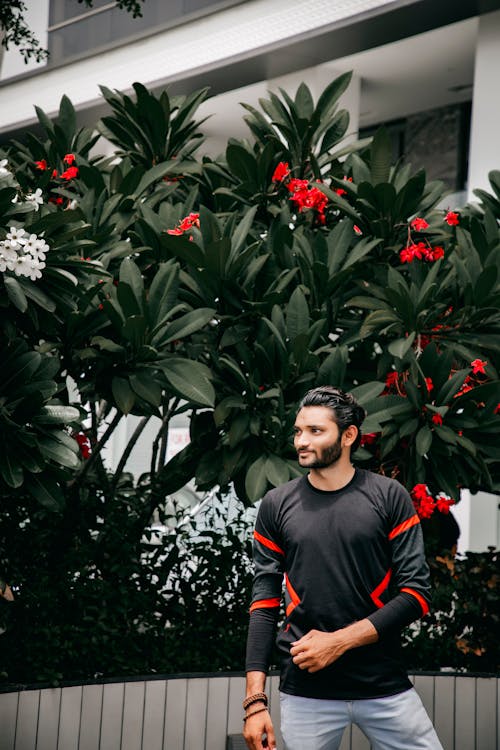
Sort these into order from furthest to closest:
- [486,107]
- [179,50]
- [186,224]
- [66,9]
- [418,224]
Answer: [66,9], [179,50], [486,107], [418,224], [186,224]

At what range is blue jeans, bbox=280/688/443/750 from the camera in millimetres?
2809

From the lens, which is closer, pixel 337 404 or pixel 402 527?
pixel 402 527

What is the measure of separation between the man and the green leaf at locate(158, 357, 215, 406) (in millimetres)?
1140

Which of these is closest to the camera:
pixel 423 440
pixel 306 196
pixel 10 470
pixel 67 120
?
pixel 10 470

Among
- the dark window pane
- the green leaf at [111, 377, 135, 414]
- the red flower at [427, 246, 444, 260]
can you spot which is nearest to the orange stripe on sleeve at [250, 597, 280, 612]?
the green leaf at [111, 377, 135, 414]

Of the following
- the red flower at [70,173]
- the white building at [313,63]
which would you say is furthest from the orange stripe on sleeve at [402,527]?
the white building at [313,63]

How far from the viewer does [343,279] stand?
458 cm

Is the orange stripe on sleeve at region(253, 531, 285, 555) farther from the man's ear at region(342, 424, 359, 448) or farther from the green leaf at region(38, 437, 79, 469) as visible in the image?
the green leaf at region(38, 437, 79, 469)

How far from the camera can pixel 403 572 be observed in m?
2.82

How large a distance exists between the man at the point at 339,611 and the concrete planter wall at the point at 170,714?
1.56m

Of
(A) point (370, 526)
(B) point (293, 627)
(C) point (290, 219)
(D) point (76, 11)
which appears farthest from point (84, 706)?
(D) point (76, 11)

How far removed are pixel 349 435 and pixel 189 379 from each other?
4.06 ft

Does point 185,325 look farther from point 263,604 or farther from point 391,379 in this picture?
point 263,604

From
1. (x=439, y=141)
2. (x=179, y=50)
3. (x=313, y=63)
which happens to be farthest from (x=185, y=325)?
(x=439, y=141)
